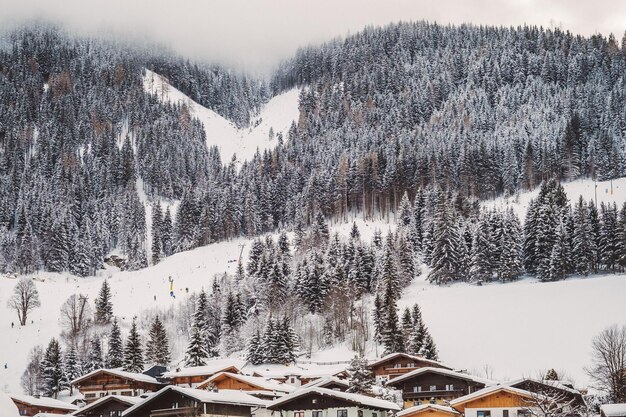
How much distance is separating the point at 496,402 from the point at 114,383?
134ft

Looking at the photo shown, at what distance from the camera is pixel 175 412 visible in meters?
52.7

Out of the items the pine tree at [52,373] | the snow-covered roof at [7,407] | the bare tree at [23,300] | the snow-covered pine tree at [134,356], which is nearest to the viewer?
the snow-covered roof at [7,407]

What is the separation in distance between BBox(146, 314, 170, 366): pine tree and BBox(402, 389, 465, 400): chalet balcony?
37.5m

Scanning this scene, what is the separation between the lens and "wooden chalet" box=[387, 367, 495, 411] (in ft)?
223

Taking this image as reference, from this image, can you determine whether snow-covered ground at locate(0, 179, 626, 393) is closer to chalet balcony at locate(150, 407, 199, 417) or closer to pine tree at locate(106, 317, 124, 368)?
pine tree at locate(106, 317, 124, 368)

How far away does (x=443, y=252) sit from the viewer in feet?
378

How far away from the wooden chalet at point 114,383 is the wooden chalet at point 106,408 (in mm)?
15247

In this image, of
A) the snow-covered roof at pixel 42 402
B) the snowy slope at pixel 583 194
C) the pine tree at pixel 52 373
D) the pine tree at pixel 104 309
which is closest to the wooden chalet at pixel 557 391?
the snow-covered roof at pixel 42 402

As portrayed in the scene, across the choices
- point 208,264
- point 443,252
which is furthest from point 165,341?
point 208,264

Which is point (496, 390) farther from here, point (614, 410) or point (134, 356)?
point (134, 356)

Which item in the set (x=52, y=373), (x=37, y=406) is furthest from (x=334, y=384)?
(x=52, y=373)

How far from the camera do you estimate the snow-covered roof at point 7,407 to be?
32.9ft

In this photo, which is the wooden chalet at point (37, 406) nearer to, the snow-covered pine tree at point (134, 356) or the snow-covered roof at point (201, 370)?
the snow-covered roof at point (201, 370)

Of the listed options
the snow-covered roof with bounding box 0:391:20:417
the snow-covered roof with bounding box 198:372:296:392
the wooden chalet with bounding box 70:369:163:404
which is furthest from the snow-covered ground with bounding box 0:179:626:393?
the snow-covered roof with bounding box 0:391:20:417
